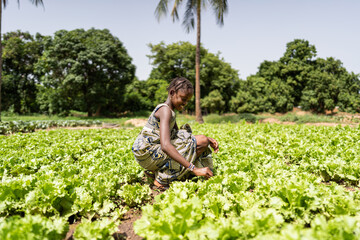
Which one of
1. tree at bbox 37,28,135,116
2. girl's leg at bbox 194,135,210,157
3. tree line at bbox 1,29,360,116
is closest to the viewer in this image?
girl's leg at bbox 194,135,210,157

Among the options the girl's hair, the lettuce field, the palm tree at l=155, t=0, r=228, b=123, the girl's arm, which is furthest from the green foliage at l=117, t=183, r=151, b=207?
the palm tree at l=155, t=0, r=228, b=123

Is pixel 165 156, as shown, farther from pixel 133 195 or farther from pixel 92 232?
pixel 92 232

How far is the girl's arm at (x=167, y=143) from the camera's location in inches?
104

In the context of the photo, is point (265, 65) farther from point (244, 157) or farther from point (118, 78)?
point (244, 157)

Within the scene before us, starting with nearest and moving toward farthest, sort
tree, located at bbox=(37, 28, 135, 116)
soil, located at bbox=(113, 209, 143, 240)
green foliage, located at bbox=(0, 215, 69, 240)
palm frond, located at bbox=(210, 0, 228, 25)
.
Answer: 1. green foliage, located at bbox=(0, 215, 69, 240)
2. soil, located at bbox=(113, 209, 143, 240)
3. palm frond, located at bbox=(210, 0, 228, 25)
4. tree, located at bbox=(37, 28, 135, 116)

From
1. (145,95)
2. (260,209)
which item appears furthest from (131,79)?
(260,209)

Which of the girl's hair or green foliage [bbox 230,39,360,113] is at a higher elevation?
green foliage [bbox 230,39,360,113]

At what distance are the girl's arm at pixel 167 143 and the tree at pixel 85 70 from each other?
2411 cm

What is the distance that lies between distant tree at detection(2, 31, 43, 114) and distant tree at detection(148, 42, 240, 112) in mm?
17391

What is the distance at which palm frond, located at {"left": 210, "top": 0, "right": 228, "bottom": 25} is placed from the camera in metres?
14.8

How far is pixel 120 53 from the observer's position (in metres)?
28.2

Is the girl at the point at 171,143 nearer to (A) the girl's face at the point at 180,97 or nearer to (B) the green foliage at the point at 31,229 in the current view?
(A) the girl's face at the point at 180,97

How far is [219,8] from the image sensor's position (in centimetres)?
1488

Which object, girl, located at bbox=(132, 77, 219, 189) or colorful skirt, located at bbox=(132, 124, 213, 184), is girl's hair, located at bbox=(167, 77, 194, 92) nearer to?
girl, located at bbox=(132, 77, 219, 189)
